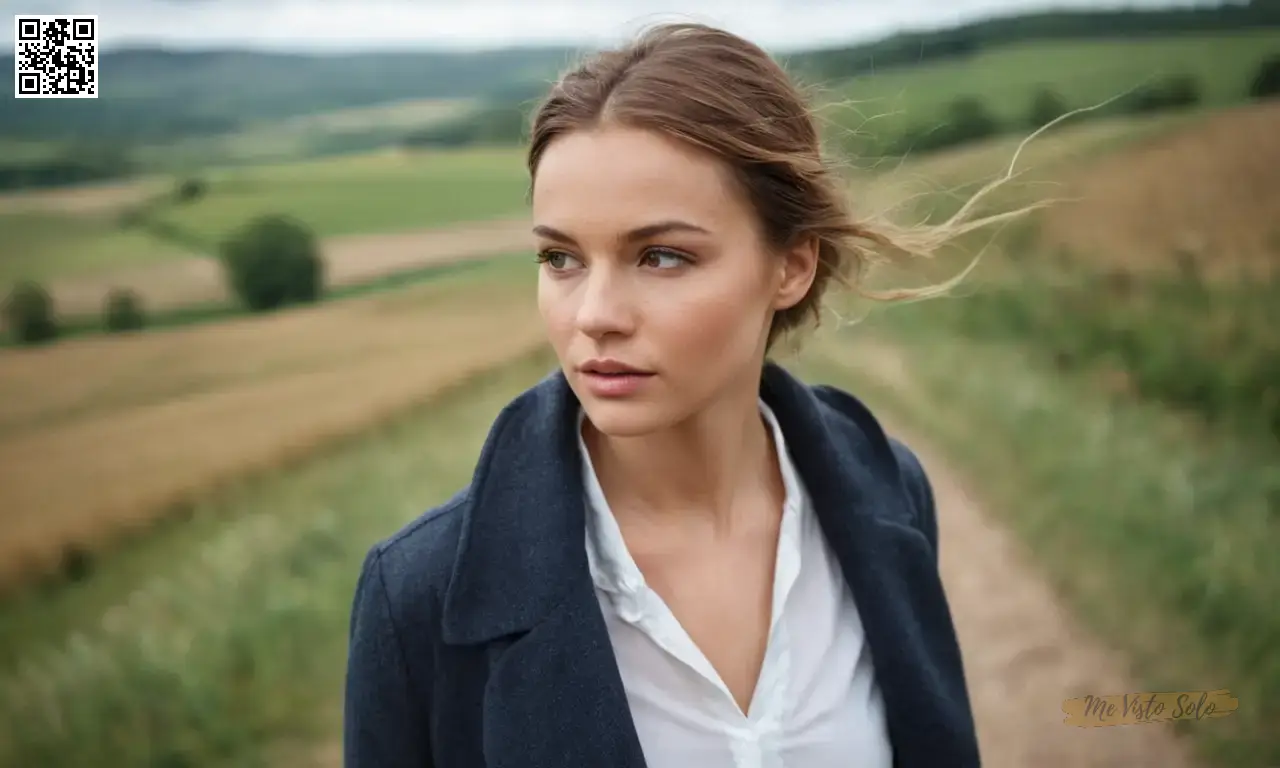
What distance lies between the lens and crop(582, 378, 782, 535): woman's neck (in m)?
1.19

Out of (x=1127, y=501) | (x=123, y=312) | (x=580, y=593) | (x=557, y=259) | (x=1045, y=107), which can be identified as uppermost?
(x=1045, y=107)

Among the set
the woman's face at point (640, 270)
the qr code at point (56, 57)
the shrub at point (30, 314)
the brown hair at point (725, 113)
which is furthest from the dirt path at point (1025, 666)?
the qr code at point (56, 57)

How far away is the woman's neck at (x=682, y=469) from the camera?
119 centimetres

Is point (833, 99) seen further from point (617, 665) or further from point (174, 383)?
point (174, 383)

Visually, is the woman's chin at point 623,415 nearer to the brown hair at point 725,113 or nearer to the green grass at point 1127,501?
the brown hair at point 725,113

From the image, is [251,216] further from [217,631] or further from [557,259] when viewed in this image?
[557,259]

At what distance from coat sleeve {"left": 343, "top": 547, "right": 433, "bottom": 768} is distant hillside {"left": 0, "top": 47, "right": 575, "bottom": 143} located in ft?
4.56

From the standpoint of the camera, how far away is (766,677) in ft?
3.60

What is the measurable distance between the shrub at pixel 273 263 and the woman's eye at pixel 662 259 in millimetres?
1397

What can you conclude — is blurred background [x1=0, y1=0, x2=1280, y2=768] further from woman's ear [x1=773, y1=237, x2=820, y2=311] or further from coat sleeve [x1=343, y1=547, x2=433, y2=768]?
coat sleeve [x1=343, y1=547, x2=433, y2=768]

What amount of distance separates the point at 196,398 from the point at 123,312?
23cm

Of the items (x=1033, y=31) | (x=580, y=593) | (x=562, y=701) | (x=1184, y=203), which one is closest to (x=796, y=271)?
(x=580, y=593)

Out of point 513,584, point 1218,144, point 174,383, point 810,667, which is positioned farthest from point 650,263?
point 1218,144

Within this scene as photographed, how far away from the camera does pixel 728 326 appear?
3.50 feet
